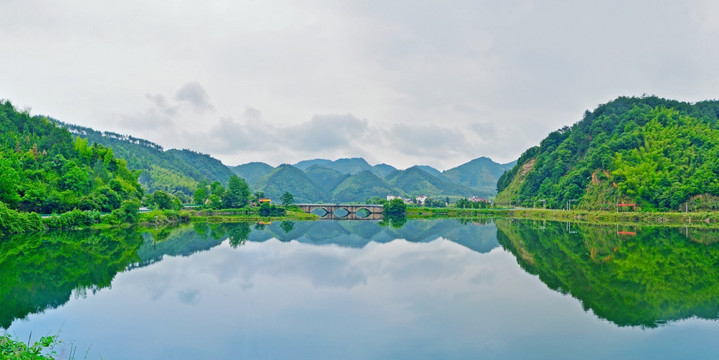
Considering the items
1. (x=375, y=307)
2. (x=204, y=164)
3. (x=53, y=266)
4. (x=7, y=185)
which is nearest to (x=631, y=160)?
(x=375, y=307)

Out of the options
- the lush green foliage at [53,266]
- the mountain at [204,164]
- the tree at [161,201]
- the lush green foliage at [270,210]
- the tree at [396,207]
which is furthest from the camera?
the mountain at [204,164]

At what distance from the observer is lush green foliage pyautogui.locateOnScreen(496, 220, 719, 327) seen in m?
14.9

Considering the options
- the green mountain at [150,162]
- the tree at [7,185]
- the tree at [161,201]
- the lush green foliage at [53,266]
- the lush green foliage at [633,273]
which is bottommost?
the lush green foliage at [633,273]

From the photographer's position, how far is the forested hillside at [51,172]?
42750 mm

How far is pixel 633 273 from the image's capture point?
69.9 feet

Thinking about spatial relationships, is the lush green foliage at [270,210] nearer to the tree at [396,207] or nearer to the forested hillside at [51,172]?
the forested hillside at [51,172]

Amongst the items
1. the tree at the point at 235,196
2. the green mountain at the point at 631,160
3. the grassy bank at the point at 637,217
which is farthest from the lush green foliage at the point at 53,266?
the green mountain at the point at 631,160

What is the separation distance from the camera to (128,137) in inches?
5527

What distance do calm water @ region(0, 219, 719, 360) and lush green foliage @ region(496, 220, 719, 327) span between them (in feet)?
0.32

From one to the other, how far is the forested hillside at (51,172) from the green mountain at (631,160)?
67.9m

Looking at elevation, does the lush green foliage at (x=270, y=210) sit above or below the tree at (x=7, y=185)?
below

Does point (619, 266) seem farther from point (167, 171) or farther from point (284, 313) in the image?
point (167, 171)

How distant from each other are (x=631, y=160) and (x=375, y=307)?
232 feet

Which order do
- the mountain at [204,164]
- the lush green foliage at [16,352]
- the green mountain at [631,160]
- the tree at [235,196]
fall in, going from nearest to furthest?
1. the lush green foliage at [16,352]
2. the green mountain at [631,160]
3. the tree at [235,196]
4. the mountain at [204,164]
